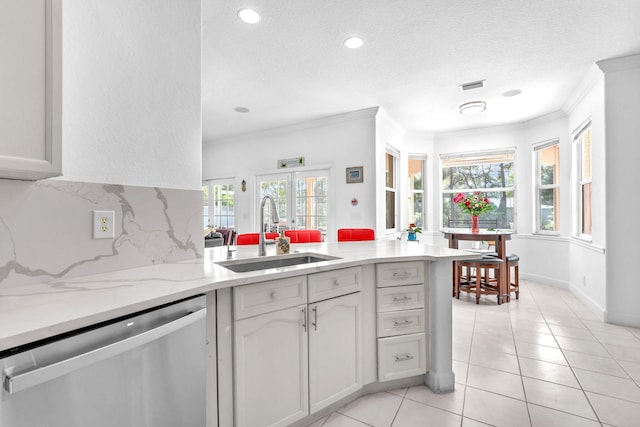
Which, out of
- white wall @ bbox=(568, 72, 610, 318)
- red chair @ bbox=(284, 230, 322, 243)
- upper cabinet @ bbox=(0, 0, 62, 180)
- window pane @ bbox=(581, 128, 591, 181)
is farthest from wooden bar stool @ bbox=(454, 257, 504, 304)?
Result: upper cabinet @ bbox=(0, 0, 62, 180)

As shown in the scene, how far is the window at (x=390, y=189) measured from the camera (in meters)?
5.20

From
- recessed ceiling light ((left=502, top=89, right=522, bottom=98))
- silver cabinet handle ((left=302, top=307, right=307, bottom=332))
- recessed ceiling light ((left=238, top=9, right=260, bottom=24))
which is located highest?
recessed ceiling light ((left=238, top=9, right=260, bottom=24))

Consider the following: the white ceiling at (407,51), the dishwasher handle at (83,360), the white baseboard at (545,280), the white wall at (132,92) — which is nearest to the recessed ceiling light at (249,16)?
the white ceiling at (407,51)

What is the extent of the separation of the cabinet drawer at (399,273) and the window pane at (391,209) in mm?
3236

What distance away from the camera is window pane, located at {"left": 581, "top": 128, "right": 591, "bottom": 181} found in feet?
12.8

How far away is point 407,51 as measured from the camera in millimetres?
2947

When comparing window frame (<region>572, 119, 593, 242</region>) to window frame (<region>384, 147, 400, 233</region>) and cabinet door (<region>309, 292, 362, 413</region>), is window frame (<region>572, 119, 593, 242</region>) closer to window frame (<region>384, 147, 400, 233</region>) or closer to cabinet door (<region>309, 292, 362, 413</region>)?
window frame (<region>384, 147, 400, 233</region>)

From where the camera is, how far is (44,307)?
912mm

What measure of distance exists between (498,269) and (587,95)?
2283mm

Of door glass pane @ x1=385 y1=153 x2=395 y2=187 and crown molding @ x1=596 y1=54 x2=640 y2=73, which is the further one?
door glass pane @ x1=385 y1=153 x2=395 y2=187

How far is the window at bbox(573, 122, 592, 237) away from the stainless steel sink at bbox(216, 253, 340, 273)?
3727 millimetres

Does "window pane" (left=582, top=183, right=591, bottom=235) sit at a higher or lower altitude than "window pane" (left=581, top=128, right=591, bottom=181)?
lower

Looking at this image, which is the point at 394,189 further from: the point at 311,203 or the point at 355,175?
the point at 311,203

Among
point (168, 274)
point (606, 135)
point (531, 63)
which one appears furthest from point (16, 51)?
point (606, 135)
